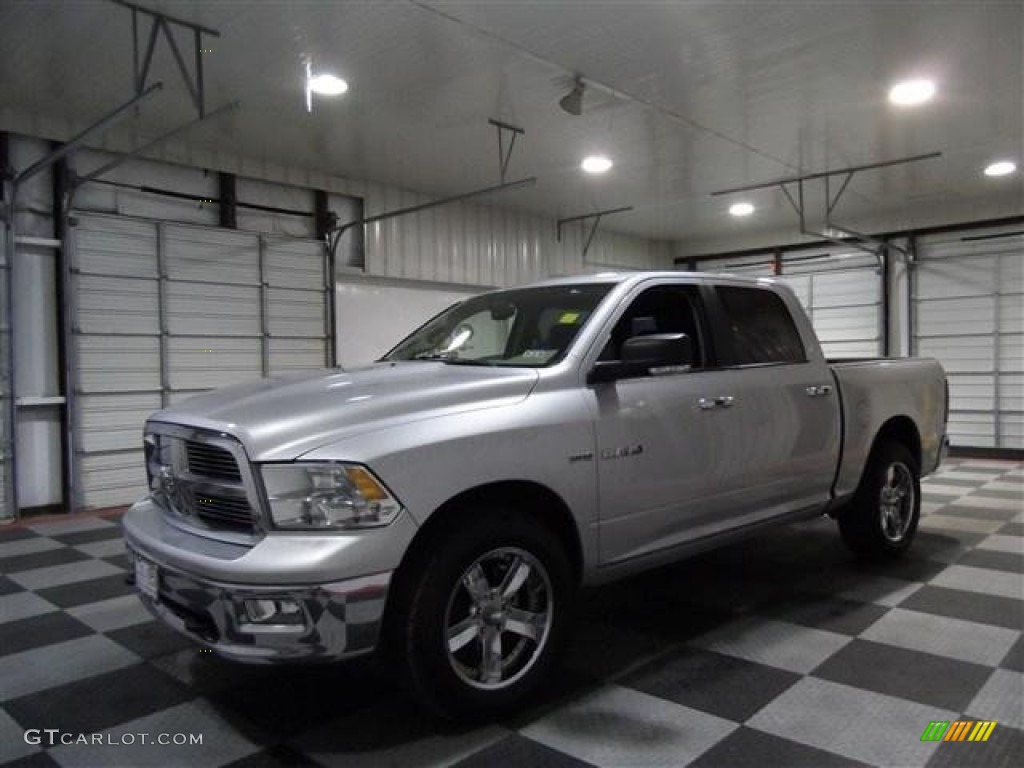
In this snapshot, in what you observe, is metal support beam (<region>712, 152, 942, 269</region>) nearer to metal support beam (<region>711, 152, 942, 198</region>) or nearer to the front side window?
metal support beam (<region>711, 152, 942, 198</region>)

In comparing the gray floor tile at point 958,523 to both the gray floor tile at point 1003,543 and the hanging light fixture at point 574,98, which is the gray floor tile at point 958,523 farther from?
the hanging light fixture at point 574,98

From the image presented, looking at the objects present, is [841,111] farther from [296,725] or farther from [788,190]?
[296,725]

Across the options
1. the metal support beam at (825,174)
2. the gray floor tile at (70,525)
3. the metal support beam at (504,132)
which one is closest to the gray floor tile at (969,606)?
the metal support beam at (504,132)

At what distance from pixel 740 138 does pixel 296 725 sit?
7.59 meters

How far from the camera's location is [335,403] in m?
2.62

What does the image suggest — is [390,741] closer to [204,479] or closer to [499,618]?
[499,618]

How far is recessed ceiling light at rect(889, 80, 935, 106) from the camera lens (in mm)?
6582

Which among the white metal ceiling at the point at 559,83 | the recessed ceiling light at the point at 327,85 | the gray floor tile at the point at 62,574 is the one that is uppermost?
the white metal ceiling at the point at 559,83

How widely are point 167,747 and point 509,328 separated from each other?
2429mm

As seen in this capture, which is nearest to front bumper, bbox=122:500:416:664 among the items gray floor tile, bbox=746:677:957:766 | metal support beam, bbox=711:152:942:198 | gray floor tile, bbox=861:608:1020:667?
gray floor tile, bbox=746:677:957:766

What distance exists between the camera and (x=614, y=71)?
6207 millimetres

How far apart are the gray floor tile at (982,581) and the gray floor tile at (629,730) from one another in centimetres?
258

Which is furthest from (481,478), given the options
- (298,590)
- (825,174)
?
(825,174)

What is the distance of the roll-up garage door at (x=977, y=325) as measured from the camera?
1142 centimetres
